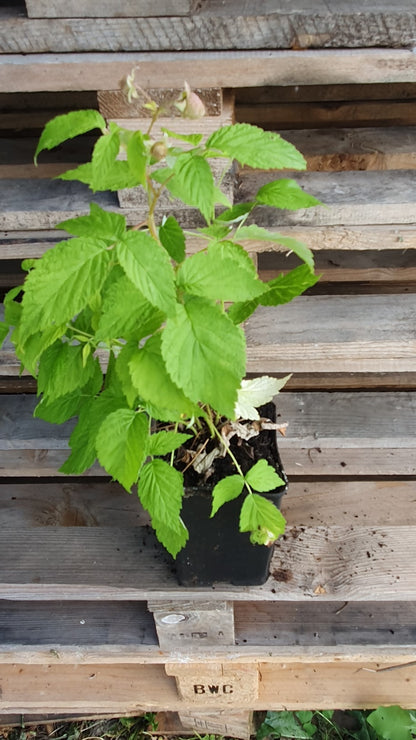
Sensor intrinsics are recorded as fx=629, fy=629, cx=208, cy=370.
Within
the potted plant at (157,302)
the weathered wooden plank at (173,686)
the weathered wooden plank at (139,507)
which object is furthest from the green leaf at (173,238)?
the weathered wooden plank at (173,686)

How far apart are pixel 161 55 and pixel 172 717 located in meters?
2.16

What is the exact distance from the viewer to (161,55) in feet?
3.02

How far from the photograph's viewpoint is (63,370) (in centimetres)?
97

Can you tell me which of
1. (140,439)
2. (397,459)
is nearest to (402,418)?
(397,459)

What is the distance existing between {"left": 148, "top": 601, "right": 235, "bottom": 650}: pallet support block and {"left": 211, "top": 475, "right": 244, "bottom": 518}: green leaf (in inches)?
20.7

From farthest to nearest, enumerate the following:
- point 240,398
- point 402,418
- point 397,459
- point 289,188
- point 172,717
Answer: point 172,717
point 397,459
point 402,418
point 240,398
point 289,188

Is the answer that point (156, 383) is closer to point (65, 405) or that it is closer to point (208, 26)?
point (65, 405)

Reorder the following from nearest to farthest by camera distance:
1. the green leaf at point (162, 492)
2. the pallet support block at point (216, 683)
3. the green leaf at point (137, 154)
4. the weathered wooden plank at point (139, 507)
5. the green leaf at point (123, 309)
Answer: the green leaf at point (137, 154), the green leaf at point (123, 309), the green leaf at point (162, 492), the weathered wooden plank at point (139, 507), the pallet support block at point (216, 683)

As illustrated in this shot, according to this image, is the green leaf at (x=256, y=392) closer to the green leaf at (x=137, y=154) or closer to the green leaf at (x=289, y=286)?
the green leaf at (x=289, y=286)

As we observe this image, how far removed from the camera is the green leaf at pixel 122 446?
0.89 metres

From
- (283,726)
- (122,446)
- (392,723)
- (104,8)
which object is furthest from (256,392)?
(283,726)

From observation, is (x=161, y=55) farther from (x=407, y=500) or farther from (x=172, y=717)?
(x=172, y=717)

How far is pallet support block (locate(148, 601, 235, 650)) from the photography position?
4.90 feet

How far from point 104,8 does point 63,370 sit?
20.4 inches
